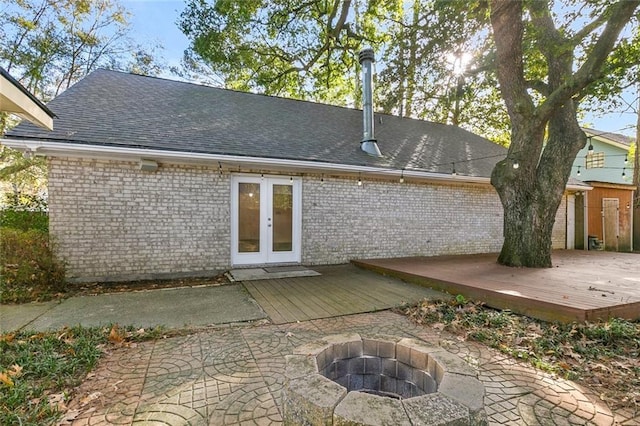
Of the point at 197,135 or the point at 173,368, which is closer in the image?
the point at 173,368

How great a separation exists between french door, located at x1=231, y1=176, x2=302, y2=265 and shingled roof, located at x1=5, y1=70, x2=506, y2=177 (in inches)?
33.4

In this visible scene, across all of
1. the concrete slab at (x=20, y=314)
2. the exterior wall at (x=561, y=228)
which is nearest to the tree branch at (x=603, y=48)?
the exterior wall at (x=561, y=228)

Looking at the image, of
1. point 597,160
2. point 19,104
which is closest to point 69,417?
point 19,104

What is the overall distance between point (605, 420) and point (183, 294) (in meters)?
5.47

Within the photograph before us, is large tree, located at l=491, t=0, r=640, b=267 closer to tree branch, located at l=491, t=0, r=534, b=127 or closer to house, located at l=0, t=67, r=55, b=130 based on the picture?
tree branch, located at l=491, t=0, r=534, b=127

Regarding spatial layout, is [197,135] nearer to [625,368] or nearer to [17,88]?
[17,88]

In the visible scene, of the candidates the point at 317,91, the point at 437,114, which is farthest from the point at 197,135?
the point at 437,114

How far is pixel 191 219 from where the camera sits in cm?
670

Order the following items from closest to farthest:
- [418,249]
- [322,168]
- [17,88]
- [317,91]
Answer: [17,88], [322,168], [418,249], [317,91]

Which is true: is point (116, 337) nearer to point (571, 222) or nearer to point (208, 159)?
point (208, 159)

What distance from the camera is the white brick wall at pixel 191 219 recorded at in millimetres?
5918

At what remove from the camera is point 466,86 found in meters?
10.5

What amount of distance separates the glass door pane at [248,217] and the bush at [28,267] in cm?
342

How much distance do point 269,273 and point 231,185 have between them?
7.39ft
